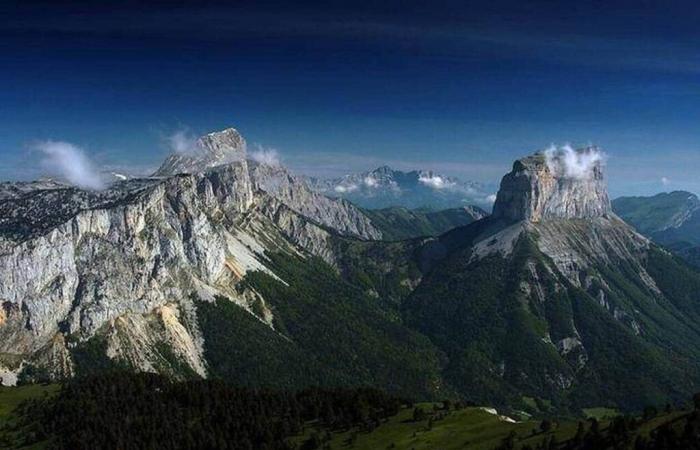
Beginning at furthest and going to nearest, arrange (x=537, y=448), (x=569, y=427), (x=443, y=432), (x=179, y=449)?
(x=179, y=449), (x=443, y=432), (x=569, y=427), (x=537, y=448)

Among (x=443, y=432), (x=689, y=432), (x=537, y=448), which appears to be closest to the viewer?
(x=689, y=432)

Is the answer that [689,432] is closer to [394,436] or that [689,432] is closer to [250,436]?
[394,436]

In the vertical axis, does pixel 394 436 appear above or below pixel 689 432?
below

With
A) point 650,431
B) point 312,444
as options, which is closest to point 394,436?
point 312,444

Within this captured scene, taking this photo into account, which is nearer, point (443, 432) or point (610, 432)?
point (610, 432)

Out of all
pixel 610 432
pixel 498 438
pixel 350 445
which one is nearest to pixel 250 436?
pixel 350 445

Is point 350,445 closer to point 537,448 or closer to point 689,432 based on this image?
point 537,448
